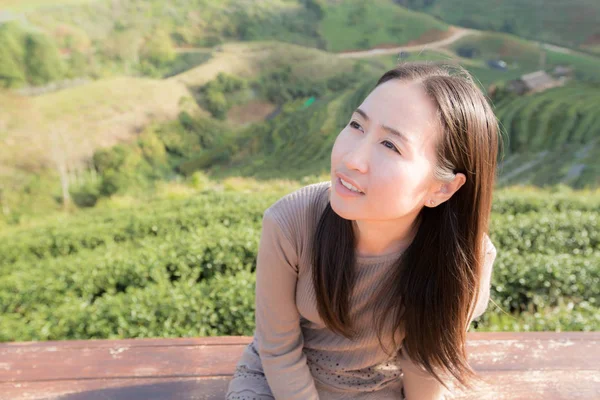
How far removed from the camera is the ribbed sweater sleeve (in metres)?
1.30

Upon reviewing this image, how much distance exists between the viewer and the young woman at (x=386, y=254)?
1.15m

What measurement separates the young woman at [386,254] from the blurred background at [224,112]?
1.93 metres

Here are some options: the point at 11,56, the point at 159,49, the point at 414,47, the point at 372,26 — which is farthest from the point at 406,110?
the point at 414,47

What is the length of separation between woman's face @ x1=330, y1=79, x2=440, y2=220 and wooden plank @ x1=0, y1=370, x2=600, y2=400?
76 centimetres

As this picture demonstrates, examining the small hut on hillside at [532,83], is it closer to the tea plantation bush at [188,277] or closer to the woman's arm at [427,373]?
the tea plantation bush at [188,277]

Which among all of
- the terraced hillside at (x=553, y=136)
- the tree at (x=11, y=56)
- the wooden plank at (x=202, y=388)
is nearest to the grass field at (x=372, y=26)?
the terraced hillside at (x=553, y=136)

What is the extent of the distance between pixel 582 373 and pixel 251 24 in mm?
8556

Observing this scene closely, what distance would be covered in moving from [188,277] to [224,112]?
18.5ft

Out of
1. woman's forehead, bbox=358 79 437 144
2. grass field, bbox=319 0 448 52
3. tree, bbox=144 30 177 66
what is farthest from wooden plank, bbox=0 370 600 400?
grass field, bbox=319 0 448 52

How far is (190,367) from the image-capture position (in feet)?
5.65

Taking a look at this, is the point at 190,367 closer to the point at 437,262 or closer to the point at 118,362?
the point at 118,362

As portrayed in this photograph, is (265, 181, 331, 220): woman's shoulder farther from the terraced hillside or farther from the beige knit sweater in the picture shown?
the terraced hillside

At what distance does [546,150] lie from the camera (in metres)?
8.55

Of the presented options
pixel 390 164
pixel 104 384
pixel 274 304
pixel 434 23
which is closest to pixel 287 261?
pixel 274 304
